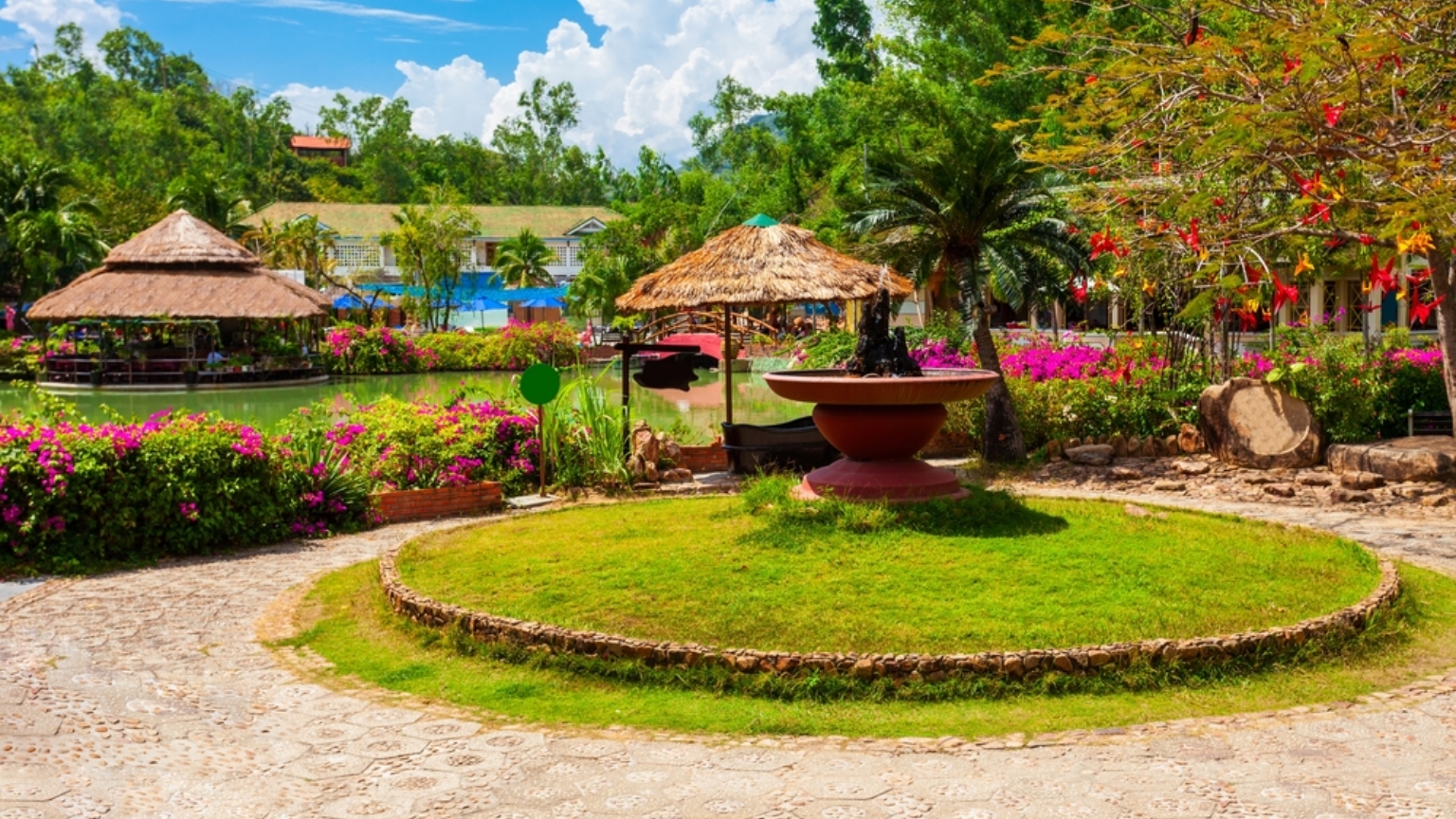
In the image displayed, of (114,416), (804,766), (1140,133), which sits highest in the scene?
(1140,133)

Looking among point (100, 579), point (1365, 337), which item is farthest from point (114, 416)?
point (1365, 337)

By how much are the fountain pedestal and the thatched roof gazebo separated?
501cm

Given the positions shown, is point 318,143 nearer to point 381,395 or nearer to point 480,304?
point 480,304

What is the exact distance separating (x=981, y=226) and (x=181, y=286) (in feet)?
90.9

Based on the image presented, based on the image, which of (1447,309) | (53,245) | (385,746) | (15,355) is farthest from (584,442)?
(53,245)

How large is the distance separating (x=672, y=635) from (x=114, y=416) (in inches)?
252

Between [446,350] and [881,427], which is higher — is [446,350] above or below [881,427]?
above

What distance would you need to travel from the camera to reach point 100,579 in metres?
9.46

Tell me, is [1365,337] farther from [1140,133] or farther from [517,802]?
[517,802]

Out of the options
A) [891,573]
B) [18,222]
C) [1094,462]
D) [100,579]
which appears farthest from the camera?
[18,222]

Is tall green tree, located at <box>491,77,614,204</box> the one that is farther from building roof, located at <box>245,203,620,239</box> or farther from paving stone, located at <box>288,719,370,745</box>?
paving stone, located at <box>288,719,370,745</box>

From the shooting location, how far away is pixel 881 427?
10.2m

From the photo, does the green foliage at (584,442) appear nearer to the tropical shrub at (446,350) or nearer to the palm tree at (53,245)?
the tropical shrub at (446,350)

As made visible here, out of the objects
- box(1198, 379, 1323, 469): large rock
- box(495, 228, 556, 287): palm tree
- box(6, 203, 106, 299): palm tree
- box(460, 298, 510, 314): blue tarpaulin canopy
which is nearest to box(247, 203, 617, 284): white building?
box(495, 228, 556, 287): palm tree
